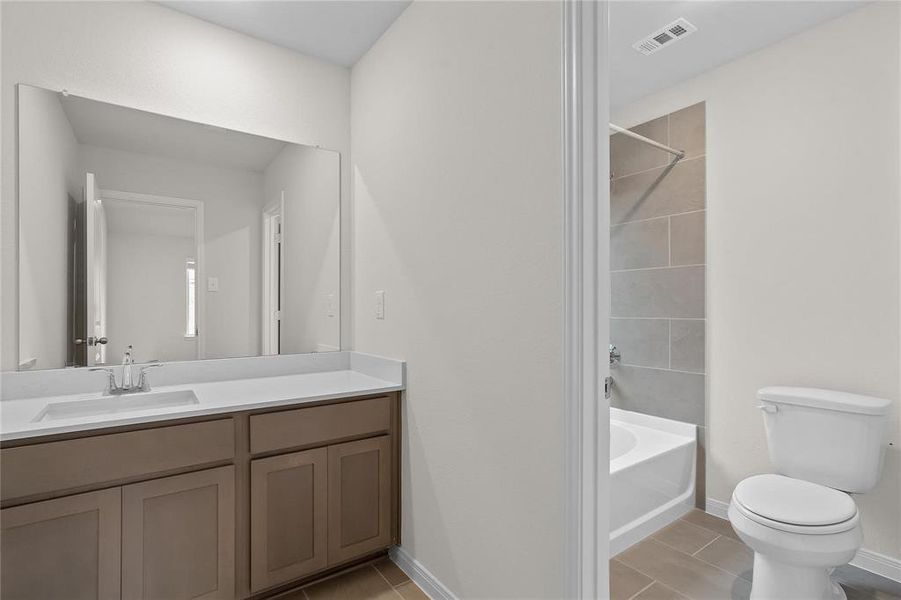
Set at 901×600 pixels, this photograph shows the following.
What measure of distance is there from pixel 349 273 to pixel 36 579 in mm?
1596

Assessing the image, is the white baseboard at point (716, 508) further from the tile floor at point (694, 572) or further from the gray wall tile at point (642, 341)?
the gray wall tile at point (642, 341)

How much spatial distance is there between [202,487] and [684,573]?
6.31 feet

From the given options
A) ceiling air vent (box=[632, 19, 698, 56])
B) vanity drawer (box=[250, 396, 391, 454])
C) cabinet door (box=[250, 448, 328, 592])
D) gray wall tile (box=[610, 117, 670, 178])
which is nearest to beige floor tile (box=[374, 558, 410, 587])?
cabinet door (box=[250, 448, 328, 592])

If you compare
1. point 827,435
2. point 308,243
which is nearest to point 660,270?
point 827,435

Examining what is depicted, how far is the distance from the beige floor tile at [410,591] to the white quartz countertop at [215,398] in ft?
2.51

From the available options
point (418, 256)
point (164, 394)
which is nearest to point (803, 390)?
point (418, 256)

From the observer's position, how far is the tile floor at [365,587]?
1.76 m

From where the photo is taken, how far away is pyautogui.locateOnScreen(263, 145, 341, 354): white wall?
2.28 m

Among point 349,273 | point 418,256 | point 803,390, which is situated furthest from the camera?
point 349,273

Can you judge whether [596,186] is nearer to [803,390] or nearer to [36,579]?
[803,390]

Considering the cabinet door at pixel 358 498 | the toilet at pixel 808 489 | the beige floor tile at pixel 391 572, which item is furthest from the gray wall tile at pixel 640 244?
the beige floor tile at pixel 391 572

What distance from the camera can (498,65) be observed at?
4.96 ft

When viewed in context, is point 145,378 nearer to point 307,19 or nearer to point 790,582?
point 307,19

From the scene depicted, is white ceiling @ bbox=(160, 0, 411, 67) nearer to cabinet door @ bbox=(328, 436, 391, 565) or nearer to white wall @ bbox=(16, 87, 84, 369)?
white wall @ bbox=(16, 87, 84, 369)
